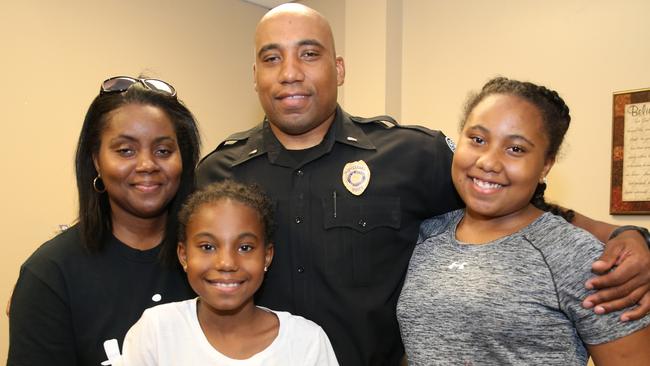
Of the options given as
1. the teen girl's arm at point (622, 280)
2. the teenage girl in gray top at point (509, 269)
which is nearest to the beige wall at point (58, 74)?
the teenage girl in gray top at point (509, 269)

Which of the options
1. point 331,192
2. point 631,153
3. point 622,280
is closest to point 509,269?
point 622,280

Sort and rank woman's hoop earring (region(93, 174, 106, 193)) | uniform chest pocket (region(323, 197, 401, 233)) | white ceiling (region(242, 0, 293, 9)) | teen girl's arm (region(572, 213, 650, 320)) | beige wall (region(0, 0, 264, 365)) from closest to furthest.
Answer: teen girl's arm (region(572, 213, 650, 320))
woman's hoop earring (region(93, 174, 106, 193))
uniform chest pocket (region(323, 197, 401, 233))
beige wall (region(0, 0, 264, 365))
white ceiling (region(242, 0, 293, 9))

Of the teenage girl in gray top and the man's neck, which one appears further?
the man's neck

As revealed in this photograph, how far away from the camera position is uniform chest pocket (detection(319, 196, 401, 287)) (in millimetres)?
1743

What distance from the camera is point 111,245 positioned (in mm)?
1626

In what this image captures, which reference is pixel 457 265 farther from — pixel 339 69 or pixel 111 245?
pixel 111 245

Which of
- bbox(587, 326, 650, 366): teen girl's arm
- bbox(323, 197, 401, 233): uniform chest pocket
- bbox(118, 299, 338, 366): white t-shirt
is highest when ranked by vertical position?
bbox(323, 197, 401, 233): uniform chest pocket

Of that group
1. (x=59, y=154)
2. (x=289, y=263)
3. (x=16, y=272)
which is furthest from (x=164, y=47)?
(x=289, y=263)

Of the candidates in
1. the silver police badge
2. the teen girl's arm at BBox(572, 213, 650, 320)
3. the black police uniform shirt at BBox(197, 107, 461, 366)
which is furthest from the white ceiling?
the teen girl's arm at BBox(572, 213, 650, 320)

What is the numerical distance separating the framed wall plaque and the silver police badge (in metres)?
1.69

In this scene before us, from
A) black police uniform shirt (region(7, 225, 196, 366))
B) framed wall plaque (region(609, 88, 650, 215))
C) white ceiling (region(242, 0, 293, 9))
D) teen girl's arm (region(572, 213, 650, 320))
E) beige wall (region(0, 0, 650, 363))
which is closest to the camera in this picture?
teen girl's arm (region(572, 213, 650, 320))

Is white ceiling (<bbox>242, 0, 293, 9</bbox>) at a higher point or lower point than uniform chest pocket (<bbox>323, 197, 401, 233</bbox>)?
higher

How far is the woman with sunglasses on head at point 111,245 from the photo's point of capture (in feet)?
4.85

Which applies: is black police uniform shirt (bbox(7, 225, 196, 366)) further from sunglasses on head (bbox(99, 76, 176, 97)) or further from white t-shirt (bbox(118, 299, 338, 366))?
sunglasses on head (bbox(99, 76, 176, 97))
